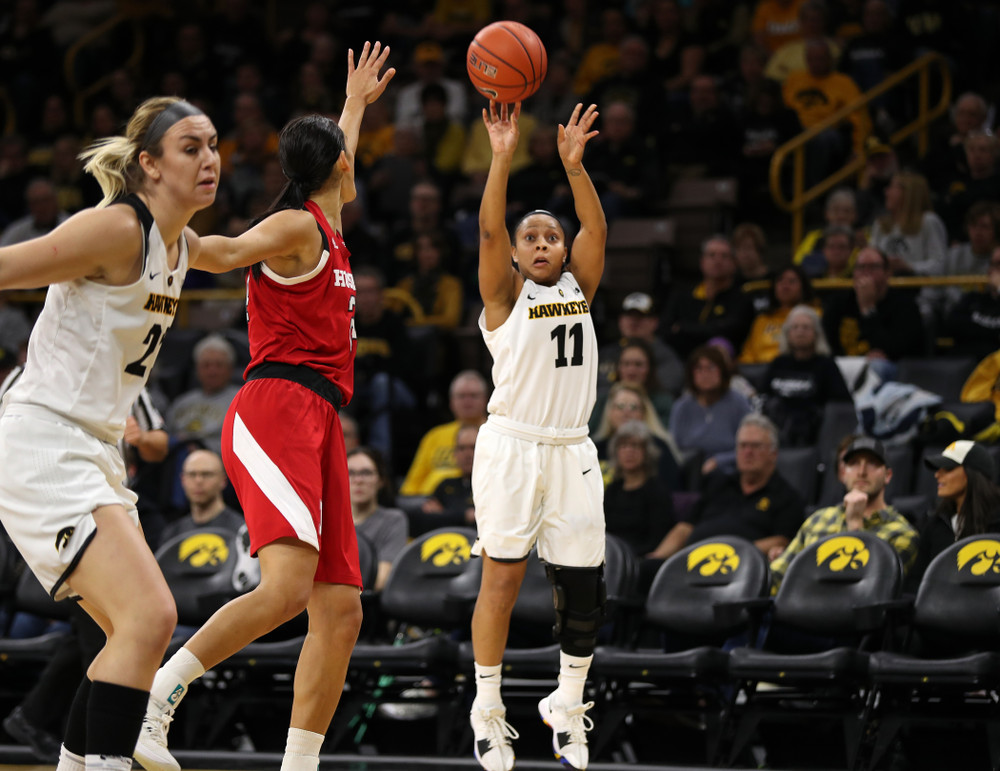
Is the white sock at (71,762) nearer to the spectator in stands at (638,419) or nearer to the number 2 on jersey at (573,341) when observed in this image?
the number 2 on jersey at (573,341)

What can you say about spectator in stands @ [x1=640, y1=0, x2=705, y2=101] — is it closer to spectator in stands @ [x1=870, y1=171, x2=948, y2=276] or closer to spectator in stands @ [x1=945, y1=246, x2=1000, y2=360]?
spectator in stands @ [x1=870, y1=171, x2=948, y2=276]

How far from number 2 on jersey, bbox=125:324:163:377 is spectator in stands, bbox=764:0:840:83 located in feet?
29.9

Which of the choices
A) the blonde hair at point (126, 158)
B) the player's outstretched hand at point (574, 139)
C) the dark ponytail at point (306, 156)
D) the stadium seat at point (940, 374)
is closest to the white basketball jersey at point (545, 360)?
the player's outstretched hand at point (574, 139)

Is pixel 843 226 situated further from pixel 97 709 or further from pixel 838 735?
pixel 97 709

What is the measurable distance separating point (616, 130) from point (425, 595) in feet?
18.0

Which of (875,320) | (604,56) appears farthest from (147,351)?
(604,56)

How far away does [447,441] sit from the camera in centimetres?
962

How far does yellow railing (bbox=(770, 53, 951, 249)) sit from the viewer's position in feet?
36.3

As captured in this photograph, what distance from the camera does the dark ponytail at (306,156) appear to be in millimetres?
4578

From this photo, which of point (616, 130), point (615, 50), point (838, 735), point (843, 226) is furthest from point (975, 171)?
point (838, 735)

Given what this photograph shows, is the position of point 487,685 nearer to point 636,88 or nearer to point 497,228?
point 497,228

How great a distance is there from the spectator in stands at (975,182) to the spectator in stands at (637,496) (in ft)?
12.4

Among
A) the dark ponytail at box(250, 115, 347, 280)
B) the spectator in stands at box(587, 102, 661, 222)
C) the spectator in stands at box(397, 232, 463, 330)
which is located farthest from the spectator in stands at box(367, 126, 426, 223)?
the dark ponytail at box(250, 115, 347, 280)

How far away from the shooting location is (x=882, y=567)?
261 inches
